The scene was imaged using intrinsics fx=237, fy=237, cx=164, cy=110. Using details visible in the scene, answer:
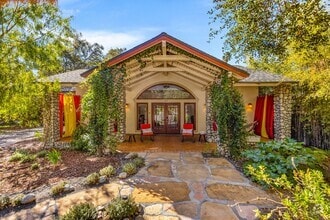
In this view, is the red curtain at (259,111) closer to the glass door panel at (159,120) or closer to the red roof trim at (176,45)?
the red roof trim at (176,45)

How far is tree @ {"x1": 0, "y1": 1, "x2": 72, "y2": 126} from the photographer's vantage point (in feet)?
26.3

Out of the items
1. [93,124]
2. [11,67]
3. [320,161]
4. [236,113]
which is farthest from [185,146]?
[11,67]

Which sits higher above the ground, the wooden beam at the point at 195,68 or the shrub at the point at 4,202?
the wooden beam at the point at 195,68

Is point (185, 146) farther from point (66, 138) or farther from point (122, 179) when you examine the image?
point (66, 138)

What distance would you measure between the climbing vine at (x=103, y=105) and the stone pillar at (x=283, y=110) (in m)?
7.97

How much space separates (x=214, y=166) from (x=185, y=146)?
3.63 meters

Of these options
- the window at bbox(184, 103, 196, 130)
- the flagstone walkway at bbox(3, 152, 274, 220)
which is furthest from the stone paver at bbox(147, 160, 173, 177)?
the window at bbox(184, 103, 196, 130)

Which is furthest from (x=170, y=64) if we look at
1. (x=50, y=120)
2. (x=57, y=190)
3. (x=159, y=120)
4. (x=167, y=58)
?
(x=57, y=190)

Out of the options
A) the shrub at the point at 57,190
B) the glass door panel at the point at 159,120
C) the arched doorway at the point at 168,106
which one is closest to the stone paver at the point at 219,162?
the shrub at the point at 57,190

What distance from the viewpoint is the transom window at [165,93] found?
15.4 meters

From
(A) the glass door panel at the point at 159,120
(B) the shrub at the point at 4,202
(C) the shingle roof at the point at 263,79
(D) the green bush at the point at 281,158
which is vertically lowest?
(B) the shrub at the point at 4,202

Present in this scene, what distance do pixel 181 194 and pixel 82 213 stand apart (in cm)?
222

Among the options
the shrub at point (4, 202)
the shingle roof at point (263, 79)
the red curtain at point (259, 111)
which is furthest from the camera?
the red curtain at point (259, 111)

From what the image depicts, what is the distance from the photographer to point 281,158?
6.96 m
